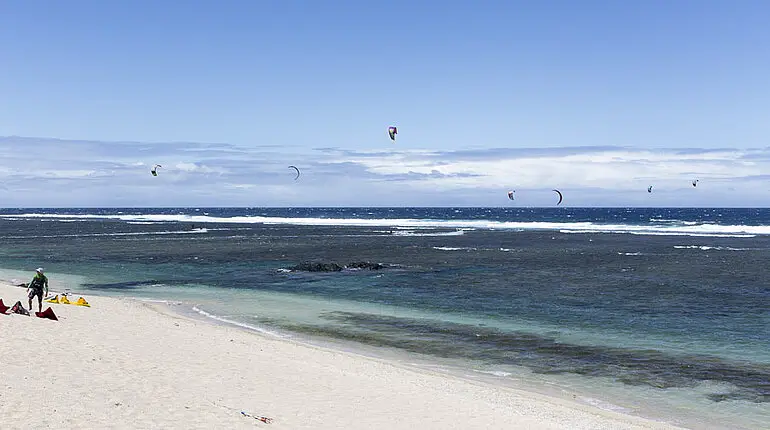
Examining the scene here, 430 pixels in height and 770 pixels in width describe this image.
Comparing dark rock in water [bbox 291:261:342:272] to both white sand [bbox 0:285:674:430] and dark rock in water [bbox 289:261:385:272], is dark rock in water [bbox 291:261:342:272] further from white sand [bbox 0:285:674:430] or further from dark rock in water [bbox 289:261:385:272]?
white sand [bbox 0:285:674:430]

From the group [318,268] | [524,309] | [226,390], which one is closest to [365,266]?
[318,268]

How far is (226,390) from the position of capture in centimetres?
1315

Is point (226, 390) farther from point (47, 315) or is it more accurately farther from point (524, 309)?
point (524, 309)

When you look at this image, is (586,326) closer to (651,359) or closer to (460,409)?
(651,359)

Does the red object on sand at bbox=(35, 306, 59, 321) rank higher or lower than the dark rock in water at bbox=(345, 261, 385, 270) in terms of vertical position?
higher

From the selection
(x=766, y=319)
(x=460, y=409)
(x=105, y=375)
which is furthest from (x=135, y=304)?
(x=766, y=319)

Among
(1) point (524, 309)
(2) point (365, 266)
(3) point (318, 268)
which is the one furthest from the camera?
(2) point (365, 266)

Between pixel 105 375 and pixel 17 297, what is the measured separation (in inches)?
583

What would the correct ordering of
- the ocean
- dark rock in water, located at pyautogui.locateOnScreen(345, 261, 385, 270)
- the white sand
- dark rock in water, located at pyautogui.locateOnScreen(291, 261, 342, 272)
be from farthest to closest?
dark rock in water, located at pyautogui.locateOnScreen(345, 261, 385, 270) → dark rock in water, located at pyautogui.locateOnScreen(291, 261, 342, 272) → the ocean → the white sand

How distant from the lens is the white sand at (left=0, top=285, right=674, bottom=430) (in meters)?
11.0

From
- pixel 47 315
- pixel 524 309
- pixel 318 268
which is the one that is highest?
pixel 47 315

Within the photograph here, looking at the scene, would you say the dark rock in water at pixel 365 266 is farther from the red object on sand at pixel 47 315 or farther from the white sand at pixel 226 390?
the red object on sand at pixel 47 315

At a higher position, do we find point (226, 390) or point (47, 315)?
point (47, 315)

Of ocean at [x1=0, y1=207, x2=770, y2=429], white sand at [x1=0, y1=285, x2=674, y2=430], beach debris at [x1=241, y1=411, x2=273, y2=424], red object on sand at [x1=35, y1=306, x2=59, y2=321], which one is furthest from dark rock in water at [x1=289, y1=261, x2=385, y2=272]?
beach debris at [x1=241, y1=411, x2=273, y2=424]
